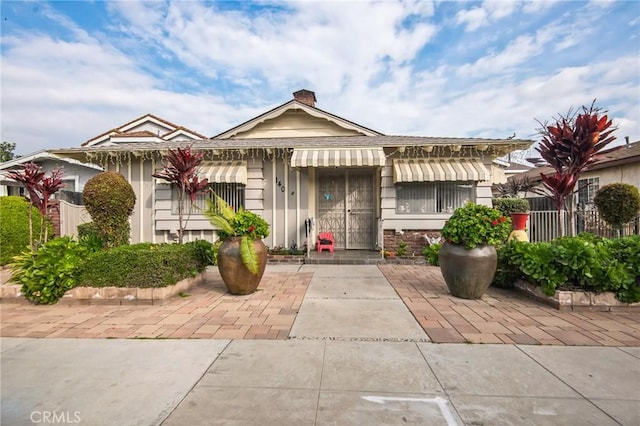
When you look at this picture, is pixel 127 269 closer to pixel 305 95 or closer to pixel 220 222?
pixel 220 222

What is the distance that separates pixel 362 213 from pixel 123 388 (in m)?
8.45

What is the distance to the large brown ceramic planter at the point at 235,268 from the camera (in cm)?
537

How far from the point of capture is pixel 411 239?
31.2ft

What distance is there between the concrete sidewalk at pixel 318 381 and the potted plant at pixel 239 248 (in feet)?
6.02

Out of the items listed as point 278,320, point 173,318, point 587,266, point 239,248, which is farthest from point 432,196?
point 173,318

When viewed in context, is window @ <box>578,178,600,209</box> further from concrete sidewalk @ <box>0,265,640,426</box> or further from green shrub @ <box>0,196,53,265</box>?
green shrub @ <box>0,196,53,265</box>

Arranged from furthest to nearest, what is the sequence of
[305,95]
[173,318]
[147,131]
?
[147,131]
[305,95]
[173,318]

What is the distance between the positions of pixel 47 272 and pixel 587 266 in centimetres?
851

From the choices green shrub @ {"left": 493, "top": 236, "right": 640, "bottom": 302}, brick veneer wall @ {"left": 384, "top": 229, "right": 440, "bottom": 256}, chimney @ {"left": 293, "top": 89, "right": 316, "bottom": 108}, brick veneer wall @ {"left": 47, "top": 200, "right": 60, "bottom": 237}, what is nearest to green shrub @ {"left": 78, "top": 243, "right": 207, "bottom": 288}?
green shrub @ {"left": 493, "top": 236, "right": 640, "bottom": 302}

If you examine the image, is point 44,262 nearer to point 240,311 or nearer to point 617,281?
point 240,311

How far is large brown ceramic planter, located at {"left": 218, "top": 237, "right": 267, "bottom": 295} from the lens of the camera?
5371mm

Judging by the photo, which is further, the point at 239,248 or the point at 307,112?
the point at 307,112

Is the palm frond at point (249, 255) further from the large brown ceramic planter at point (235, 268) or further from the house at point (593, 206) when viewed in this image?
the house at point (593, 206)

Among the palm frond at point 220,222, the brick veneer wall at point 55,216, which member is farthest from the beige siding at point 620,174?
the brick veneer wall at point 55,216
